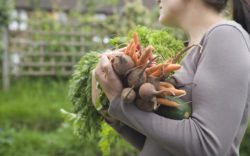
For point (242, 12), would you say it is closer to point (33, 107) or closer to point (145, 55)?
point (145, 55)

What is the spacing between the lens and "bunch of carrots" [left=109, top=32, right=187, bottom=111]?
1.58 metres

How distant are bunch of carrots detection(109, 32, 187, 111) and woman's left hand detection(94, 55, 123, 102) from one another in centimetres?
2

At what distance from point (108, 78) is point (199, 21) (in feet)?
1.53

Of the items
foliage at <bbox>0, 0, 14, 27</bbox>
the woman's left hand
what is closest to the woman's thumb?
the woman's left hand

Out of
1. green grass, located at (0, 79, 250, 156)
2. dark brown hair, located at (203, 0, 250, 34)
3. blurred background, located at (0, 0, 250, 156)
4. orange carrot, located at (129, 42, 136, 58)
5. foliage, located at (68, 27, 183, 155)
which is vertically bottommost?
green grass, located at (0, 79, 250, 156)

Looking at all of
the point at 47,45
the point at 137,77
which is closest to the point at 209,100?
the point at 137,77

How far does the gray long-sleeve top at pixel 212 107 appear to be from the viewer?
160 centimetres

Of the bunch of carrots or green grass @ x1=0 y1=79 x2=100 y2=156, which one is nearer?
the bunch of carrots

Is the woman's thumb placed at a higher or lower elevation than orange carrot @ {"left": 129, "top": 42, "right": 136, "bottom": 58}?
lower

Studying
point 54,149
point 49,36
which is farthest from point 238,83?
point 49,36

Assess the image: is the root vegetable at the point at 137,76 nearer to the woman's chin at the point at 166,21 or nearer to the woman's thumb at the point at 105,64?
the woman's thumb at the point at 105,64

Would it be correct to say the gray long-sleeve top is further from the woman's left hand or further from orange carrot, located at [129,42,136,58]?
orange carrot, located at [129,42,136,58]

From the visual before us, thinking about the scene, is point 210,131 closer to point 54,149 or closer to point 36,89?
point 54,149

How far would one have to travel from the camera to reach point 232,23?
1712mm
